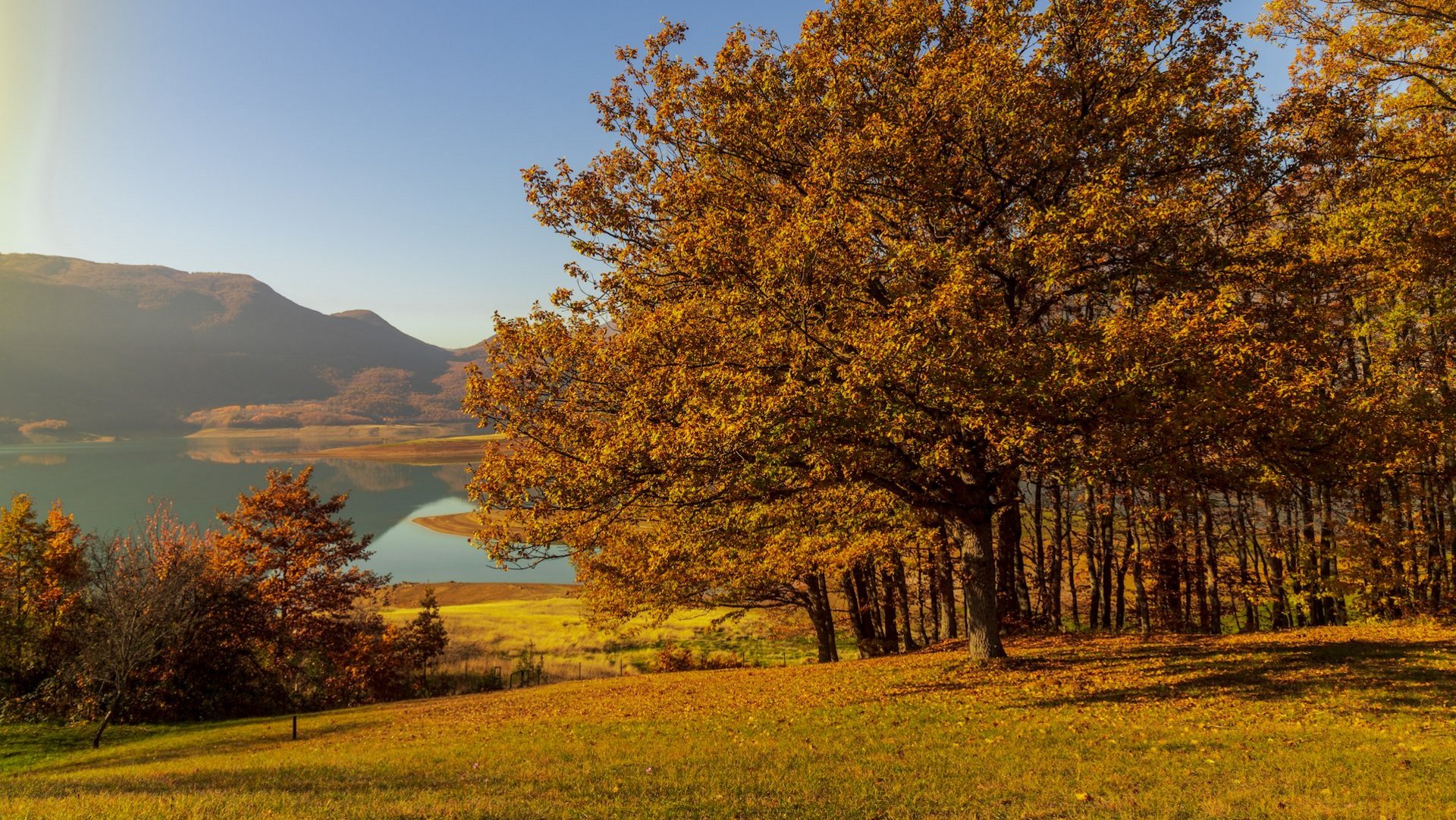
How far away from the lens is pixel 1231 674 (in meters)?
13.8

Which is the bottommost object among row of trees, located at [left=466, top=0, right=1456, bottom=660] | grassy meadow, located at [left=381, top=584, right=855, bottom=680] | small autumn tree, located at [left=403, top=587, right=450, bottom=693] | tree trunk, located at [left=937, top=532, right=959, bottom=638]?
grassy meadow, located at [left=381, top=584, right=855, bottom=680]

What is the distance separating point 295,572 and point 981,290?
106ft

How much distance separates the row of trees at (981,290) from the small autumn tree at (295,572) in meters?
22.1

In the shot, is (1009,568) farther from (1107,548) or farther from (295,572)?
(295,572)

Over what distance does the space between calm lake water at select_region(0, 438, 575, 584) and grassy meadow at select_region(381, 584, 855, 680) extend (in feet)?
45.3

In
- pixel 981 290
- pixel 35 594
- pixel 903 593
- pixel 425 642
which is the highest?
pixel 981 290

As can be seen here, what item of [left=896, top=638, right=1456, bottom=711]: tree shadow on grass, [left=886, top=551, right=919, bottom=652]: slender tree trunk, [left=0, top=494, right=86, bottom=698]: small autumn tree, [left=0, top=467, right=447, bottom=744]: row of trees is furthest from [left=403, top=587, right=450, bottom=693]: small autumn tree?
[left=896, top=638, right=1456, bottom=711]: tree shadow on grass

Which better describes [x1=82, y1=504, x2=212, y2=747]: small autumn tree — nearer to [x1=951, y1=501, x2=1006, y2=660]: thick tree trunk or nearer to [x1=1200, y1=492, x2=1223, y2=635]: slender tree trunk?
[x1=951, y1=501, x2=1006, y2=660]: thick tree trunk

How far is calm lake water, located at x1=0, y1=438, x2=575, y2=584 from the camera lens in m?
92.0

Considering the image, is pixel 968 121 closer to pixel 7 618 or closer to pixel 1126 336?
pixel 1126 336

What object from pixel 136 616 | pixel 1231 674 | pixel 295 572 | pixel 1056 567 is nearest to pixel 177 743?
pixel 136 616

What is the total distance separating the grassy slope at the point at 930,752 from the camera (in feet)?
26.5

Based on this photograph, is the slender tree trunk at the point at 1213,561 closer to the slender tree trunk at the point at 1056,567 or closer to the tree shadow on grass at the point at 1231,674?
the slender tree trunk at the point at 1056,567

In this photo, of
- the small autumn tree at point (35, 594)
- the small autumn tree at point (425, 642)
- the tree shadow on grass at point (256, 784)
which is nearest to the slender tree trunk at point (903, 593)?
the tree shadow on grass at point (256, 784)
